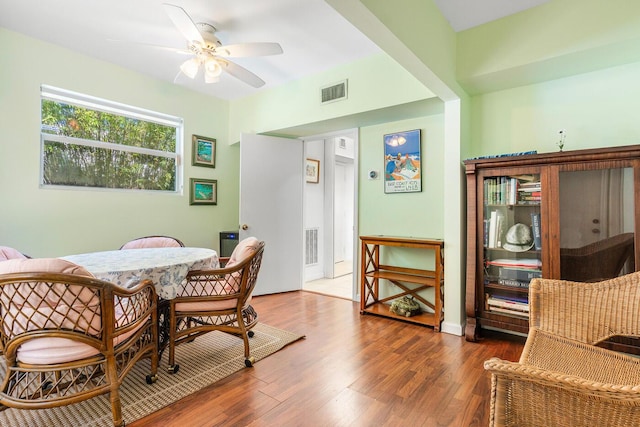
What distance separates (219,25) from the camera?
2.48 metres

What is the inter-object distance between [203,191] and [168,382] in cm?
259

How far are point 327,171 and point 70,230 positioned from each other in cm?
346

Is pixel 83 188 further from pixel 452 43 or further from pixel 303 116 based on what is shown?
pixel 452 43

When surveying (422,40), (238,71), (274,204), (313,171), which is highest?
(238,71)

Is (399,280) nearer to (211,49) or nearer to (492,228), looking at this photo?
(492,228)

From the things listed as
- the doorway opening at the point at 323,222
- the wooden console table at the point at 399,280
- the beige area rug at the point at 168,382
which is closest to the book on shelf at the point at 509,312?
the wooden console table at the point at 399,280

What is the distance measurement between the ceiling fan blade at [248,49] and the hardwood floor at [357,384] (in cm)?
231

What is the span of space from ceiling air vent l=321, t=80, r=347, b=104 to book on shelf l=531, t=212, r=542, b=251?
2037mm

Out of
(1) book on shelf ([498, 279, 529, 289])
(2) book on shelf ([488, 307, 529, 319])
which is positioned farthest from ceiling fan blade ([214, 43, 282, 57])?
(2) book on shelf ([488, 307, 529, 319])

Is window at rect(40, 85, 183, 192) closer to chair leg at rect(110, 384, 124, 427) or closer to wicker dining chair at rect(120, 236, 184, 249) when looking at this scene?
wicker dining chair at rect(120, 236, 184, 249)

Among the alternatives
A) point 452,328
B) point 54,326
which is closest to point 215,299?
point 54,326

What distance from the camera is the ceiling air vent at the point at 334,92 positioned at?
318 cm

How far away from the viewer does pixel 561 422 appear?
2.66 feet

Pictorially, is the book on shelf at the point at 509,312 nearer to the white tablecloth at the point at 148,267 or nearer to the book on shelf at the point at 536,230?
the book on shelf at the point at 536,230
